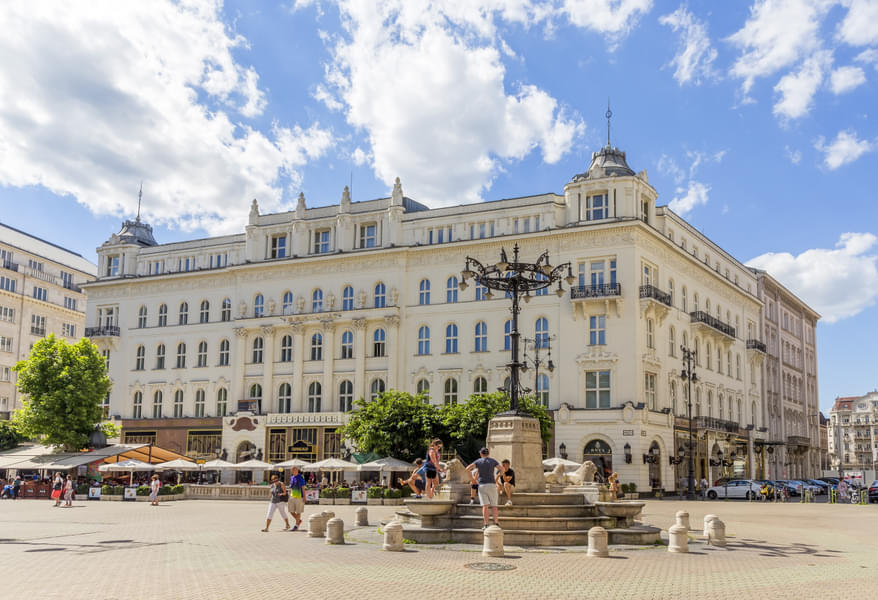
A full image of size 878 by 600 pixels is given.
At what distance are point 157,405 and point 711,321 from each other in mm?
41042

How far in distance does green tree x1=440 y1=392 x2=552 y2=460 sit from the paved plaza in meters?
23.0

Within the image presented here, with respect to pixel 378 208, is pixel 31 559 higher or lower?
lower

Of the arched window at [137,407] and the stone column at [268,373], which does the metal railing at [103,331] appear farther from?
the stone column at [268,373]

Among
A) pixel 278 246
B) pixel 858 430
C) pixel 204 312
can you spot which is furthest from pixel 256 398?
pixel 858 430

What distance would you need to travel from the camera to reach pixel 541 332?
2183 inches

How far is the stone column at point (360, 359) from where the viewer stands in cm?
6012

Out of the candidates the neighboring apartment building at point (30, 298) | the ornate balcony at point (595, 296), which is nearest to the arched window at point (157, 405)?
the neighboring apartment building at point (30, 298)

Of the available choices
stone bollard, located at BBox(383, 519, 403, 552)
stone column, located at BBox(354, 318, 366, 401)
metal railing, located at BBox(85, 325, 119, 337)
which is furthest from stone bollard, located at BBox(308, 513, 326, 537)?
metal railing, located at BBox(85, 325, 119, 337)

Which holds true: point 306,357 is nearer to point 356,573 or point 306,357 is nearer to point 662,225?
point 662,225

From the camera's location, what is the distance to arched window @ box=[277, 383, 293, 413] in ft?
207

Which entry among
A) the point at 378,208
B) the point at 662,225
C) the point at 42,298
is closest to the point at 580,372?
the point at 662,225

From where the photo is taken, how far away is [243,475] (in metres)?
63.2

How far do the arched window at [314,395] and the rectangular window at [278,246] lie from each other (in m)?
10.0

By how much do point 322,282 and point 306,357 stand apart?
5.37m
